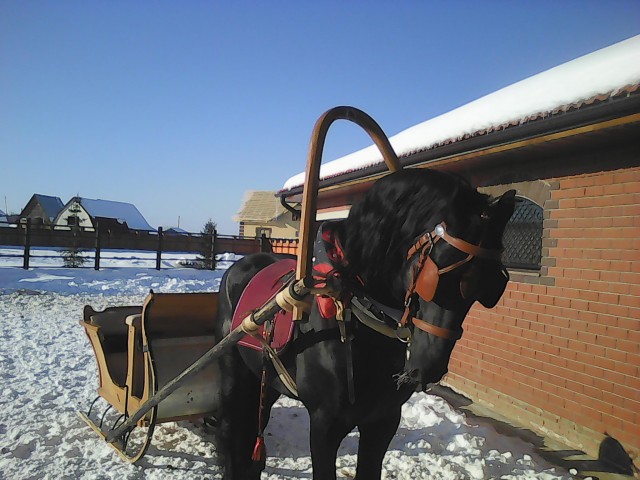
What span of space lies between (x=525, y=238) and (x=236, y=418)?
11.6 ft

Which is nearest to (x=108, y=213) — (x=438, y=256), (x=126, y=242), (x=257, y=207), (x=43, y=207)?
(x=43, y=207)

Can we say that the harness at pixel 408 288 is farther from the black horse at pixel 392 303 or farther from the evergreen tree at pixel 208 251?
the evergreen tree at pixel 208 251

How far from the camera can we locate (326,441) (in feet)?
6.66

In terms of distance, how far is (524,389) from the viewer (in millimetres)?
4461

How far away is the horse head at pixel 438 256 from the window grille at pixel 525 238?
3.24 metres

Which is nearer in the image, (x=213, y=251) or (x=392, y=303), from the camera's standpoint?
(x=392, y=303)

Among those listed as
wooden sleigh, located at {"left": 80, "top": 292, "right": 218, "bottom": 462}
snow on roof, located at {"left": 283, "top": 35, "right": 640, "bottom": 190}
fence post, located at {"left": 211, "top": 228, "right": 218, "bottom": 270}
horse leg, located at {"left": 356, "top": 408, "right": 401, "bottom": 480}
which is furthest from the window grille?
fence post, located at {"left": 211, "top": 228, "right": 218, "bottom": 270}

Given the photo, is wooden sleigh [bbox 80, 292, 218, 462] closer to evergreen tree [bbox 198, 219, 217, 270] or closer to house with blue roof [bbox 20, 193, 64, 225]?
evergreen tree [bbox 198, 219, 217, 270]

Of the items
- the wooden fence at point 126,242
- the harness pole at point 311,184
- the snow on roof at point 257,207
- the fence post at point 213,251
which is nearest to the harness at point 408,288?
the harness pole at point 311,184

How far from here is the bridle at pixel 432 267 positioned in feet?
4.76

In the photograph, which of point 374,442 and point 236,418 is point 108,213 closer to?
point 236,418

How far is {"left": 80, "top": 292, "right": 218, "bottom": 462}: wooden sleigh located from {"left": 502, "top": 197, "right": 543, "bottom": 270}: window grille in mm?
3097

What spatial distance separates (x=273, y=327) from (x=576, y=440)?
3182 millimetres

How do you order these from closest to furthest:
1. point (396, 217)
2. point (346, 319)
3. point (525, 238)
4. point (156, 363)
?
point (396, 217)
point (346, 319)
point (156, 363)
point (525, 238)
